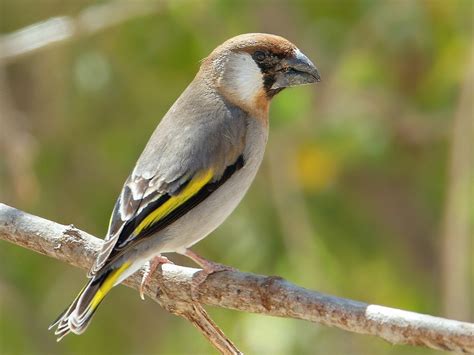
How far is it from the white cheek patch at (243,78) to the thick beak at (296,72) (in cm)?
11

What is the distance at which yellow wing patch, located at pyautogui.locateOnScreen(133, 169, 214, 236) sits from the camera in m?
4.78

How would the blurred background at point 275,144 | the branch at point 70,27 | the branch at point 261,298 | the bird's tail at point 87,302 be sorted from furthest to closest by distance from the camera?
the blurred background at point 275,144 → the branch at point 70,27 → the bird's tail at point 87,302 → the branch at point 261,298

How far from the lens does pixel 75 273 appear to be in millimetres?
7902

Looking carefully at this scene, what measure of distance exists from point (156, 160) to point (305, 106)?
2204 millimetres

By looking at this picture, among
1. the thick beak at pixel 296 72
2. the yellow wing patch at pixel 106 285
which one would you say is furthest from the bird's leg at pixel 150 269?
the thick beak at pixel 296 72

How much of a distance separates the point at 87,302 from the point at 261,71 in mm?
1695

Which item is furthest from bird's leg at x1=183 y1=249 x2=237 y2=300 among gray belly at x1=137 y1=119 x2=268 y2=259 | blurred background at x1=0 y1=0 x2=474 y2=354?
blurred background at x1=0 y1=0 x2=474 y2=354

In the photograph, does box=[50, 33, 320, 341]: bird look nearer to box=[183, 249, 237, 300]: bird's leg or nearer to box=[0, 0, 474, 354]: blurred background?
box=[183, 249, 237, 300]: bird's leg

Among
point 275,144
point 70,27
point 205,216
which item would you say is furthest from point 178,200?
point 275,144

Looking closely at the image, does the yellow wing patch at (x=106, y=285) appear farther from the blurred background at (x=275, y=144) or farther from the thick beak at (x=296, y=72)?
the blurred background at (x=275, y=144)

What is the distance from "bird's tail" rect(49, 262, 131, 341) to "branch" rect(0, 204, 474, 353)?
0.30 m

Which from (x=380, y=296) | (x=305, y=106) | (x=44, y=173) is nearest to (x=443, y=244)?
(x=380, y=296)

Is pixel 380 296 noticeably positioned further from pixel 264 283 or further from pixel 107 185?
pixel 264 283

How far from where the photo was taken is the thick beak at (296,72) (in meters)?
5.48
